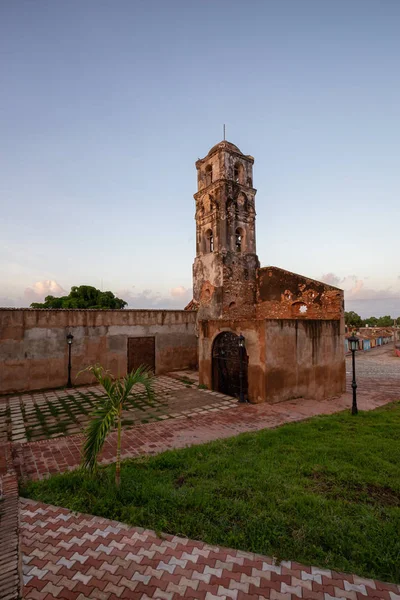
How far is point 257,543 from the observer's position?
3.22 metres

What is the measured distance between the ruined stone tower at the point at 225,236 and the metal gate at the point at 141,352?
5104 mm

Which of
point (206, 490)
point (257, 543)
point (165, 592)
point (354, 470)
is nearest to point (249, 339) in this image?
point (354, 470)

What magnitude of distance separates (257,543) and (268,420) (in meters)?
5.00

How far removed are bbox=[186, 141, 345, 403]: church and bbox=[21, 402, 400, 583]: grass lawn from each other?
13.3 feet

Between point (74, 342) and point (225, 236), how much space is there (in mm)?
12351

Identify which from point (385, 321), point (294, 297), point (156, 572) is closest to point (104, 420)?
point (156, 572)

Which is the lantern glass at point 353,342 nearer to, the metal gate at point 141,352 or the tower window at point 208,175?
the metal gate at point 141,352

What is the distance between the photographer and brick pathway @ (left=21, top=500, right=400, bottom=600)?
265 cm

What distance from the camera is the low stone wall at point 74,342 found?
11.9m

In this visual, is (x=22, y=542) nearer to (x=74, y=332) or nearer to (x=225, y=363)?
(x=225, y=363)

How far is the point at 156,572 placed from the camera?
2.89 m

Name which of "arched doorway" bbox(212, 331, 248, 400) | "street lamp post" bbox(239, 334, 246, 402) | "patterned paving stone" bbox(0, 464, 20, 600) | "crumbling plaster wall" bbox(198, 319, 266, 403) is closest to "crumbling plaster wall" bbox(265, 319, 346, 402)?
"crumbling plaster wall" bbox(198, 319, 266, 403)

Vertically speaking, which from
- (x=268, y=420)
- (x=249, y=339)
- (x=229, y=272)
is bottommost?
(x=268, y=420)

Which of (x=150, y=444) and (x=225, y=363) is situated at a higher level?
(x=225, y=363)
